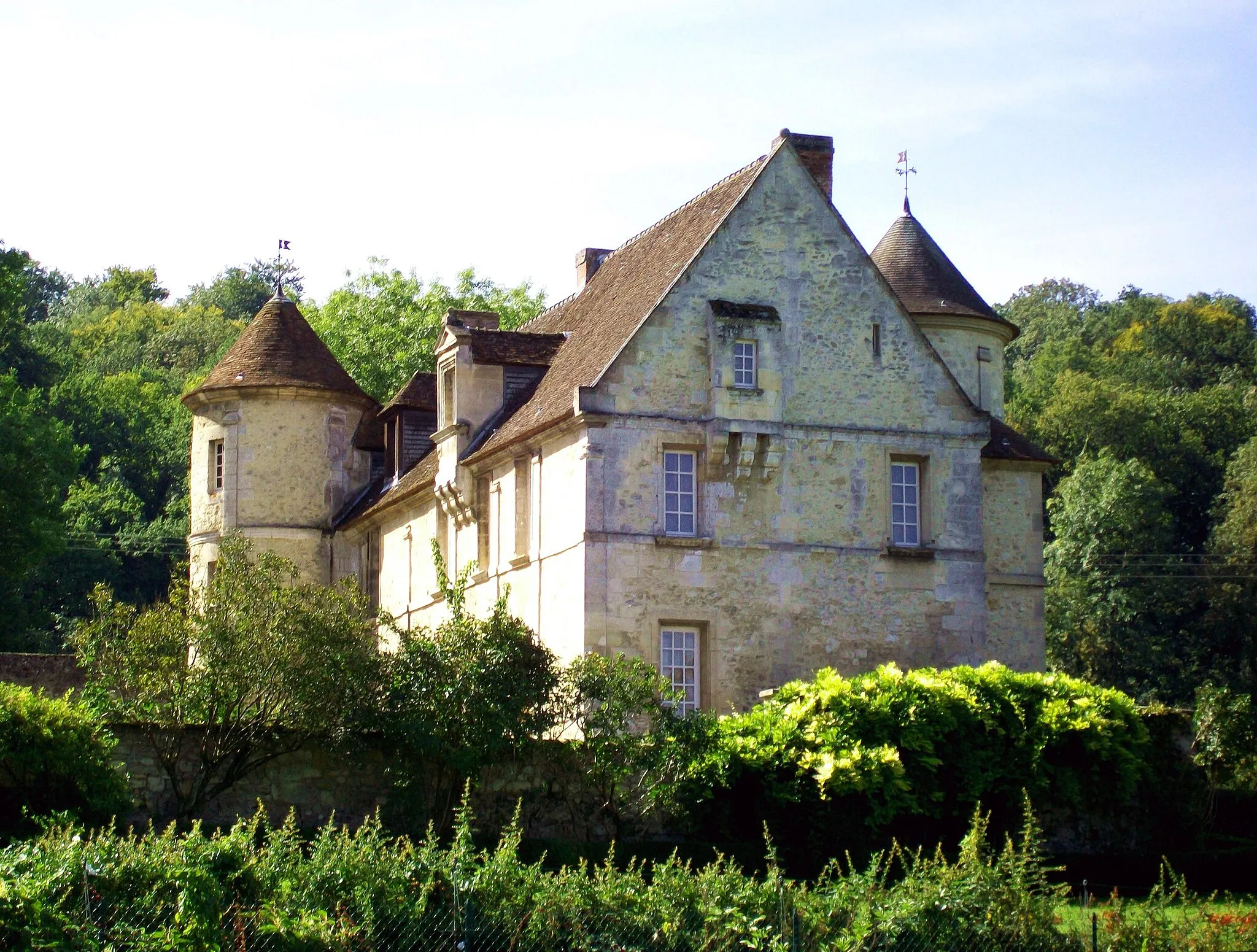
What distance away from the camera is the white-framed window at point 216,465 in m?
40.3

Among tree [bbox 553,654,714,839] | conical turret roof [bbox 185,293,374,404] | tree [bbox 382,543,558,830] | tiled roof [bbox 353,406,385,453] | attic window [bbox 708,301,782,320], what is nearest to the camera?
tree [bbox 382,543,558,830]

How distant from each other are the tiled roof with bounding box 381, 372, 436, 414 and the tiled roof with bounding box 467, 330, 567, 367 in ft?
16.3

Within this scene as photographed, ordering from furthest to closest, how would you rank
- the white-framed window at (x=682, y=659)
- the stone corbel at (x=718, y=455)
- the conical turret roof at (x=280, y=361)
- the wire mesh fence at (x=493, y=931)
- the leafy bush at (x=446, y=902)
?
the conical turret roof at (x=280, y=361), the stone corbel at (x=718, y=455), the white-framed window at (x=682, y=659), the leafy bush at (x=446, y=902), the wire mesh fence at (x=493, y=931)

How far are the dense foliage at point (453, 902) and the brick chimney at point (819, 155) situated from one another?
17.6m

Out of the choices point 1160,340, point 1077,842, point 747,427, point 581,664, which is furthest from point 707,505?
point 1160,340

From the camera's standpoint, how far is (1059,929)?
59.4 ft

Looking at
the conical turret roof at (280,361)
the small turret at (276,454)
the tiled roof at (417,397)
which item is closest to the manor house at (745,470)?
the tiled roof at (417,397)

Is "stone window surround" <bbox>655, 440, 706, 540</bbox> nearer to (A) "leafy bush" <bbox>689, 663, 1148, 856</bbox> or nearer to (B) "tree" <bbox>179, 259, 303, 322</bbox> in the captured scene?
(A) "leafy bush" <bbox>689, 663, 1148, 856</bbox>

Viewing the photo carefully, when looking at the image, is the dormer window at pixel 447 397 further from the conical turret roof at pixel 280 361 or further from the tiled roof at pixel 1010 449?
the tiled roof at pixel 1010 449

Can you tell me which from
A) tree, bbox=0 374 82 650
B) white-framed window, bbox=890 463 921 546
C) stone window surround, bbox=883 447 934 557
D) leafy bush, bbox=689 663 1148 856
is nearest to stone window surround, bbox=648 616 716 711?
leafy bush, bbox=689 663 1148 856

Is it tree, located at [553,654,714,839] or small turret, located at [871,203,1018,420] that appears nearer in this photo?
tree, located at [553,654,714,839]

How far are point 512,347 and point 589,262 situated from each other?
215 inches

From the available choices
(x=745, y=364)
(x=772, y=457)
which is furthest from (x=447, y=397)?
(x=772, y=457)

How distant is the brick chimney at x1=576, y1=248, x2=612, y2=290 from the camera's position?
3891 cm
